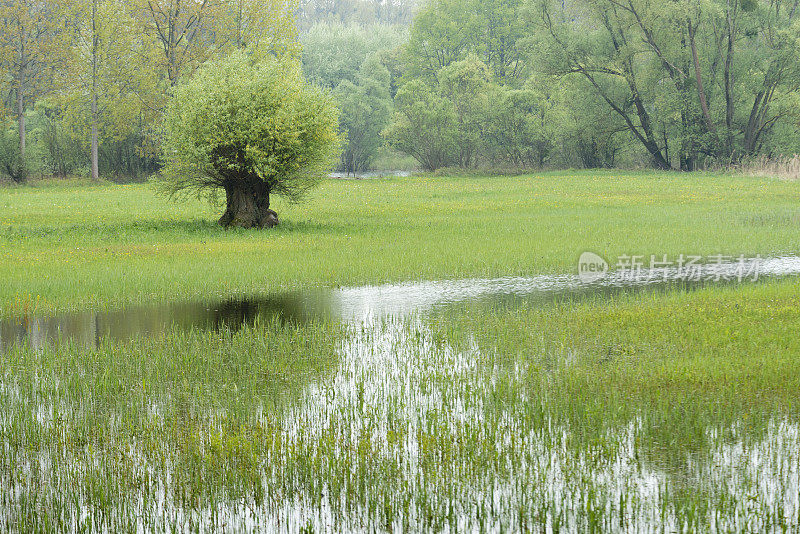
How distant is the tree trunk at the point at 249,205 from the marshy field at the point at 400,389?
15.6ft

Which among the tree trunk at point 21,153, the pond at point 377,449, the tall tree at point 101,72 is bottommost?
the pond at point 377,449

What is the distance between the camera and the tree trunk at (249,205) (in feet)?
78.2

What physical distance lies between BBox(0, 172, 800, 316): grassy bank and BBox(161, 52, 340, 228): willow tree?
1.35 meters

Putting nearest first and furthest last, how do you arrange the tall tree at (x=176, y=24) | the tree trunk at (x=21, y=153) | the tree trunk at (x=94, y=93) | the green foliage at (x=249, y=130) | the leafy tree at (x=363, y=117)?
the green foliage at (x=249, y=130)
the tree trunk at (x=21, y=153)
the tree trunk at (x=94, y=93)
the tall tree at (x=176, y=24)
the leafy tree at (x=363, y=117)

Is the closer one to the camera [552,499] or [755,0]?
[552,499]

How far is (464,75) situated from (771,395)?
204ft

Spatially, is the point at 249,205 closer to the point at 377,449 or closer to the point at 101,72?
the point at 377,449

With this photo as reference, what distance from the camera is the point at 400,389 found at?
8.49 metres

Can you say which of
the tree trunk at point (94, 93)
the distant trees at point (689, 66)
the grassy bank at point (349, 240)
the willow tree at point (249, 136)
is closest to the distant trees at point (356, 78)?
the distant trees at point (689, 66)

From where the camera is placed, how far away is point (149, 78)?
56312mm

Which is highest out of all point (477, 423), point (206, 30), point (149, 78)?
point (206, 30)

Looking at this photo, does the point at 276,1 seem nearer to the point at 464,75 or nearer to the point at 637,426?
the point at 464,75

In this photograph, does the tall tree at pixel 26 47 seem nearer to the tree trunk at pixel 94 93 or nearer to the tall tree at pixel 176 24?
the tree trunk at pixel 94 93

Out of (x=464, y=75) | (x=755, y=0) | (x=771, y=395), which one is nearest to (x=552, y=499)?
(x=771, y=395)
